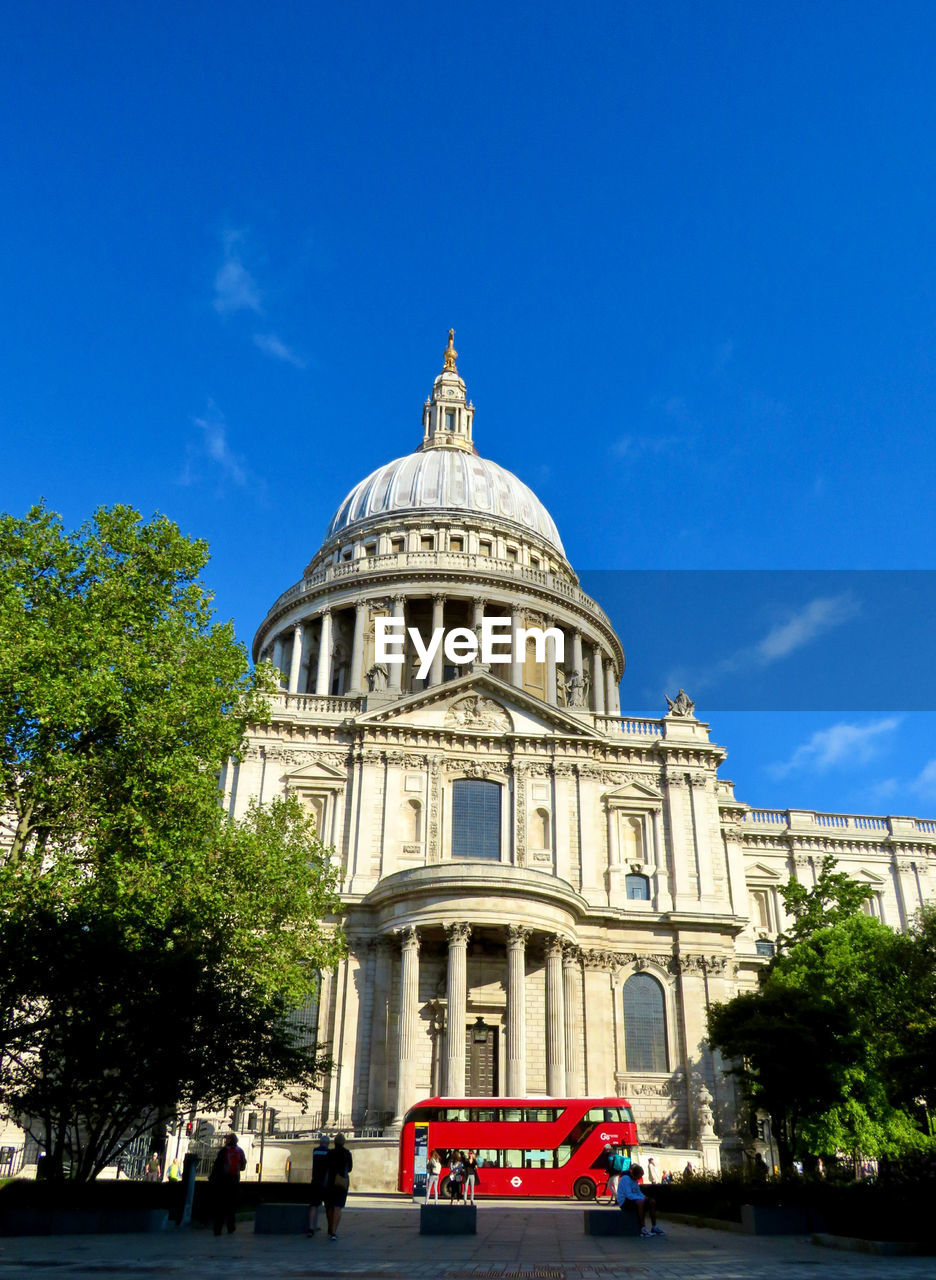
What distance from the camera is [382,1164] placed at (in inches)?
1374

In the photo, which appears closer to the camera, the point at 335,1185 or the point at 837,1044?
the point at 335,1185

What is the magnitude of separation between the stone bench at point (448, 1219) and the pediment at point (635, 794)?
102 ft

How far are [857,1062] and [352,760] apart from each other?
79.1 feet

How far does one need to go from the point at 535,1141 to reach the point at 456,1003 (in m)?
8.29

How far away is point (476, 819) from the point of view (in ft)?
159

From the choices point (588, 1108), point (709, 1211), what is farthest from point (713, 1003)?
point (709, 1211)

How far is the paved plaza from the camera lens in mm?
13734

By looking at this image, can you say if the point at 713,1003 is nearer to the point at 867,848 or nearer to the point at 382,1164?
the point at 382,1164

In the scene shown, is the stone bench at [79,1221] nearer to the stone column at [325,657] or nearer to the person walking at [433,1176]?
the person walking at [433,1176]

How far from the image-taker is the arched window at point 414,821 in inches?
1865

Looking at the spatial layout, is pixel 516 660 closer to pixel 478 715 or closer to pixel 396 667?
pixel 396 667

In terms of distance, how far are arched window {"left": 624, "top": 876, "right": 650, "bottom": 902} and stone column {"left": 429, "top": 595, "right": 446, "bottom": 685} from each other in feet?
55.7

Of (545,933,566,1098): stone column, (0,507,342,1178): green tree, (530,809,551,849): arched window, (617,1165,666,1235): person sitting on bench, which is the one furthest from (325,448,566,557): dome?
(617,1165,666,1235): person sitting on bench

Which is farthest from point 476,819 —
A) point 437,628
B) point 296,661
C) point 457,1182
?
point 296,661
